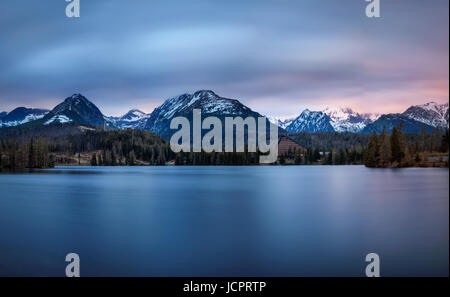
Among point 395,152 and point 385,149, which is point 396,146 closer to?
point 395,152

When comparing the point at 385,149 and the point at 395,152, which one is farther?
the point at 385,149

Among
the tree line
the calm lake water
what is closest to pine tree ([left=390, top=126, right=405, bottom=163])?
the tree line

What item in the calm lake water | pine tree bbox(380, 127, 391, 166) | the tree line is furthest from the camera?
pine tree bbox(380, 127, 391, 166)

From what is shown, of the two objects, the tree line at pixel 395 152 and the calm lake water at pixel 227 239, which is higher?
the tree line at pixel 395 152

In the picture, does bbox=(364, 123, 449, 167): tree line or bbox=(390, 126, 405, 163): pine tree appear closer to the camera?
bbox=(390, 126, 405, 163): pine tree

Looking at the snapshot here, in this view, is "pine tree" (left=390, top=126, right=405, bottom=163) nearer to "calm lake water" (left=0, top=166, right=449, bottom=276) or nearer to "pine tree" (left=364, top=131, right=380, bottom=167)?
"pine tree" (left=364, top=131, right=380, bottom=167)

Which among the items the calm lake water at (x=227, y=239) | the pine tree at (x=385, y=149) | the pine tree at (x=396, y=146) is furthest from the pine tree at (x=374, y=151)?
the calm lake water at (x=227, y=239)

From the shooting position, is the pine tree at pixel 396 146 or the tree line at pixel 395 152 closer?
the pine tree at pixel 396 146

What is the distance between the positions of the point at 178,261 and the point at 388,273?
36.1 feet

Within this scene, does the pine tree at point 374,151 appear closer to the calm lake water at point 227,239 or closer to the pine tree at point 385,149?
the pine tree at point 385,149

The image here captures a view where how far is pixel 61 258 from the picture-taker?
2048 centimetres

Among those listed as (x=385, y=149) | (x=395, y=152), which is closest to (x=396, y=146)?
(x=395, y=152)
